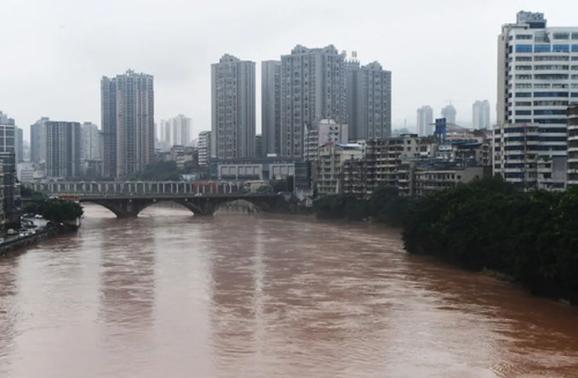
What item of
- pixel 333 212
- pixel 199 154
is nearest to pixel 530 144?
pixel 333 212

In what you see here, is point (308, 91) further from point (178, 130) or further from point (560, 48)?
point (178, 130)

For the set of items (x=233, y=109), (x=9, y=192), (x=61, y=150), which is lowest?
(x=9, y=192)

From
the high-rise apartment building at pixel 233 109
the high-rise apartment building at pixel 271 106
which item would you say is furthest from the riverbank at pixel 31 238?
the high-rise apartment building at pixel 233 109

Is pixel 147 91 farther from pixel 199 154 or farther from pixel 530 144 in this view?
pixel 530 144

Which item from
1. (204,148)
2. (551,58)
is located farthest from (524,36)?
(204,148)

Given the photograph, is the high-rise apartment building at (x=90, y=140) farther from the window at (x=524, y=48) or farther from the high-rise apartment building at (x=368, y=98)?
the window at (x=524, y=48)

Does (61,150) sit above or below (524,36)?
below

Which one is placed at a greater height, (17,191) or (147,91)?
(147,91)
